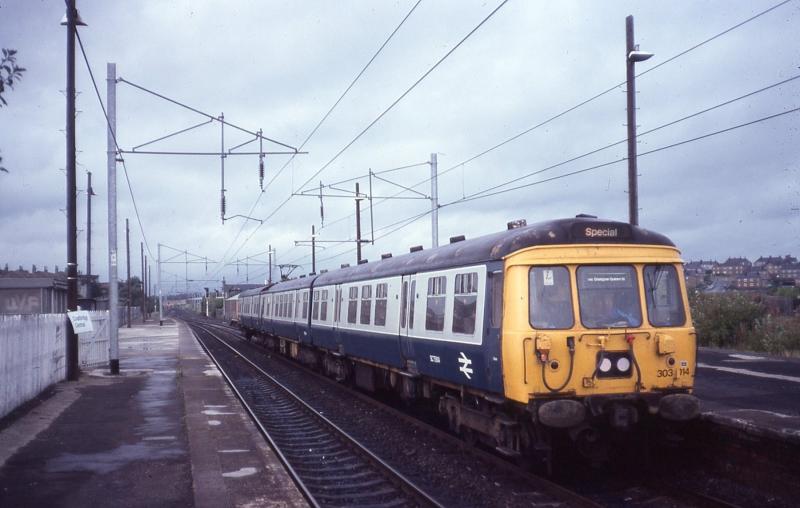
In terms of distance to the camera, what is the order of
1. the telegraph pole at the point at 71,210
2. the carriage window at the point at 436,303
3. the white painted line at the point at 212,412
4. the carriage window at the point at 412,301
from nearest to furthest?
the carriage window at the point at 436,303 → the carriage window at the point at 412,301 → the white painted line at the point at 212,412 → the telegraph pole at the point at 71,210

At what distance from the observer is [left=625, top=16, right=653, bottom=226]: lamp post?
1692 cm

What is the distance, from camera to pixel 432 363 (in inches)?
476

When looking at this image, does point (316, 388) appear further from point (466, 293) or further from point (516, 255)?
point (516, 255)

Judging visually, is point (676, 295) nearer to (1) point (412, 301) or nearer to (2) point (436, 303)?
(2) point (436, 303)

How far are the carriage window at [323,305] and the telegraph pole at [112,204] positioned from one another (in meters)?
5.23

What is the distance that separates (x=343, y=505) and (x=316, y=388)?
11631mm

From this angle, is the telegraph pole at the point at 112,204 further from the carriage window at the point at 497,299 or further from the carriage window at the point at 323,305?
the carriage window at the point at 497,299

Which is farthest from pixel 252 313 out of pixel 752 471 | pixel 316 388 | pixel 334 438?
pixel 752 471

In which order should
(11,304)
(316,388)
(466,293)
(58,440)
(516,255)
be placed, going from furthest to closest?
(11,304) → (316,388) → (58,440) → (466,293) → (516,255)

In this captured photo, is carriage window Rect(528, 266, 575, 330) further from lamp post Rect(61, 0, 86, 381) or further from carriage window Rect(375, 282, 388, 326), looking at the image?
lamp post Rect(61, 0, 86, 381)

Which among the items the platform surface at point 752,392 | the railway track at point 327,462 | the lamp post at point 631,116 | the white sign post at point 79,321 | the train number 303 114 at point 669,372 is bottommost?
the railway track at point 327,462

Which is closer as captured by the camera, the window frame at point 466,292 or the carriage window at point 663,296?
the carriage window at point 663,296

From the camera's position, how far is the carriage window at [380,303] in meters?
15.0

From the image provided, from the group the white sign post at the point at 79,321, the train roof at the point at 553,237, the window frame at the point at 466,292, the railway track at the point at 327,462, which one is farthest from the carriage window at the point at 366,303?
the white sign post at the point at 79,321
